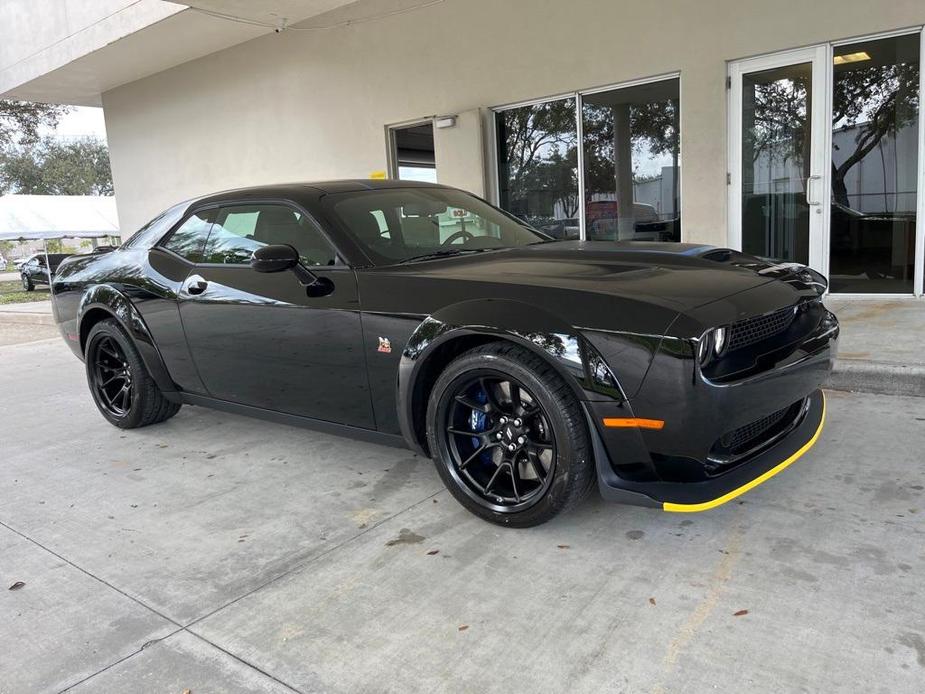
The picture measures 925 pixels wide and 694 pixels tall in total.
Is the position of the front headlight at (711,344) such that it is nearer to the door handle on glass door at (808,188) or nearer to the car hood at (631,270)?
the car hood at (631,270)

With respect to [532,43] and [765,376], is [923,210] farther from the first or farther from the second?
[765,376]

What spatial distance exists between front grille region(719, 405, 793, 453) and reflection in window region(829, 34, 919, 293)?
500 centimetres

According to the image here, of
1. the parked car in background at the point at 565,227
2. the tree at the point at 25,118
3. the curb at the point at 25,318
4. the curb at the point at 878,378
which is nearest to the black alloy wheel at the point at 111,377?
the curb at the point at 878,378

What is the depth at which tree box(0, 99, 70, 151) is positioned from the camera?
28.0 meters

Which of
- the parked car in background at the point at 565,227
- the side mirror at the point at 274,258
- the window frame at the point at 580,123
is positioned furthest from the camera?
the parked car in background at the point at 565,227

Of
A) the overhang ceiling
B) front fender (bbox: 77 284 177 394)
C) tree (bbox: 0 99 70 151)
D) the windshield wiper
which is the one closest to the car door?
the windshield wiper

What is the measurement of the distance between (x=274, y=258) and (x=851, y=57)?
6.17m

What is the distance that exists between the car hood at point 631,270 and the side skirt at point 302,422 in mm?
802

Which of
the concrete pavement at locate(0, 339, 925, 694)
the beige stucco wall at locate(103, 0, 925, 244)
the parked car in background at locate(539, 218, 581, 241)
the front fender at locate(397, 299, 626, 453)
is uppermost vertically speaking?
the beige stucco wall at locate(103, 0, 925, 244)

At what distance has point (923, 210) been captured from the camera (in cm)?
660

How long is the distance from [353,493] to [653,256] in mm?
1813

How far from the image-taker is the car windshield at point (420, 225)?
3500 millimetres

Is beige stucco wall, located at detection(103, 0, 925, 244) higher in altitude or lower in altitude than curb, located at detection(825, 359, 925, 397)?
higher

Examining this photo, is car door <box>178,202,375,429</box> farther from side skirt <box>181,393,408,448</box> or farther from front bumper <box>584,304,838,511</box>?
front bumper <box>584,304,838,511</box>
